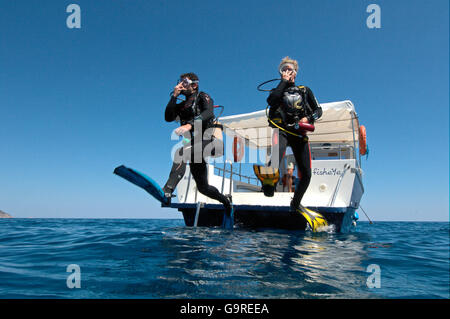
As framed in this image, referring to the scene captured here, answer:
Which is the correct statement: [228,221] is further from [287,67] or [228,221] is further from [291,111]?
[287,67]

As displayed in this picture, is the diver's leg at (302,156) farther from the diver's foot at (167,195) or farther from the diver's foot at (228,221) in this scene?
the diver's foot at (167,195)

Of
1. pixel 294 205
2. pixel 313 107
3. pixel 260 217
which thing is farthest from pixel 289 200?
pixel 313 107

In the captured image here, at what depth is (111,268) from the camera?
8.25 feet

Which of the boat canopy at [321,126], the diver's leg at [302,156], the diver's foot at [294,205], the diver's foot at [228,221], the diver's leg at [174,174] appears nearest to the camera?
the diver's leg at [302,156]

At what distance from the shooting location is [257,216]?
6719 millimetres

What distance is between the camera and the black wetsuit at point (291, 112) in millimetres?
4277

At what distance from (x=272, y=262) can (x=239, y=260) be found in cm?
33

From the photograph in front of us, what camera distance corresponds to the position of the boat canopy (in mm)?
7770

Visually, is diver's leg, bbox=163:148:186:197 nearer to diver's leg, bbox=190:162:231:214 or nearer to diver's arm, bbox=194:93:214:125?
diver's leg, bbox=190:162:231:214

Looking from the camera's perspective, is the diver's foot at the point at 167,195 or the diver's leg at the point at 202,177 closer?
the diver's leg at the point at 202,177

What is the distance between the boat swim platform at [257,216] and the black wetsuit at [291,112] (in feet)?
7.03

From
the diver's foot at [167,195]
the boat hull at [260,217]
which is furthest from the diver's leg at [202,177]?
the boat hull at [260,217]
